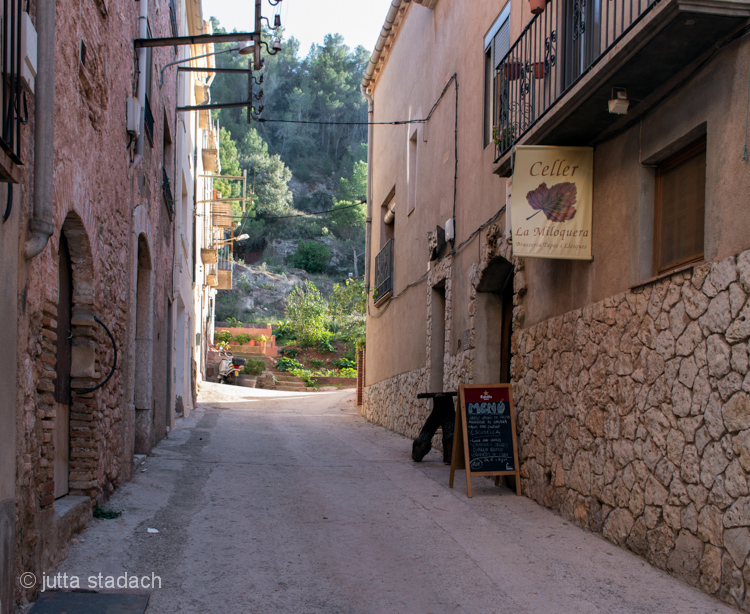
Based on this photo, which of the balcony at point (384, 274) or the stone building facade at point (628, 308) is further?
the balcony at point (384, 274)

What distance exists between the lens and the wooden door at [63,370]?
577 centimetres

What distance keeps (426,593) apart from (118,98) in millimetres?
5566

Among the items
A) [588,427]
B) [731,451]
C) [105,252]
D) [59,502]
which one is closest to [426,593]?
[731,451]

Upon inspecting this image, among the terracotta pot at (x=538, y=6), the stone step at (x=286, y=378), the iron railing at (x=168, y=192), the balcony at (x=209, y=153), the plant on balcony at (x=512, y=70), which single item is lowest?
the stone step at (x=286, y=378)

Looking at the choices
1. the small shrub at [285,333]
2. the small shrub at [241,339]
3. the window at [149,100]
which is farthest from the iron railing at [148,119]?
the small shrub at [285,333]

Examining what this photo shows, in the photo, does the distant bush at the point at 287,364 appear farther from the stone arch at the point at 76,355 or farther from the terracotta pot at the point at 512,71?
the stone arch at the point at 76,355

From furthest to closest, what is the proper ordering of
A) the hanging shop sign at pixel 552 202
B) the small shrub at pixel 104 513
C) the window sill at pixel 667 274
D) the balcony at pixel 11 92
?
1. the hanging shop sign at pixel 552 202
2. the small shrub at pixel 104 513
3. the window sill at pixel 667 274
4. the balcony at pixel 11 92

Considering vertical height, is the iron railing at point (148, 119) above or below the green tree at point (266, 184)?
below

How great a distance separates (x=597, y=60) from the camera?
17.6 ft

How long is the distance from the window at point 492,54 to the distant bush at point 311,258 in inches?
2029

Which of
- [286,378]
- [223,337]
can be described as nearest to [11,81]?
[286,378]

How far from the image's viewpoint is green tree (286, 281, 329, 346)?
3869cm

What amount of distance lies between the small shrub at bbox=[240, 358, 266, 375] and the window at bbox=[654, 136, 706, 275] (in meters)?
27.2

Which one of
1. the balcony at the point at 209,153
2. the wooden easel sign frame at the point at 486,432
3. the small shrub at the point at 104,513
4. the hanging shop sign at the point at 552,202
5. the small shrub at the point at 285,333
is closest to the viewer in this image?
the small shrub at the point at 104,513
